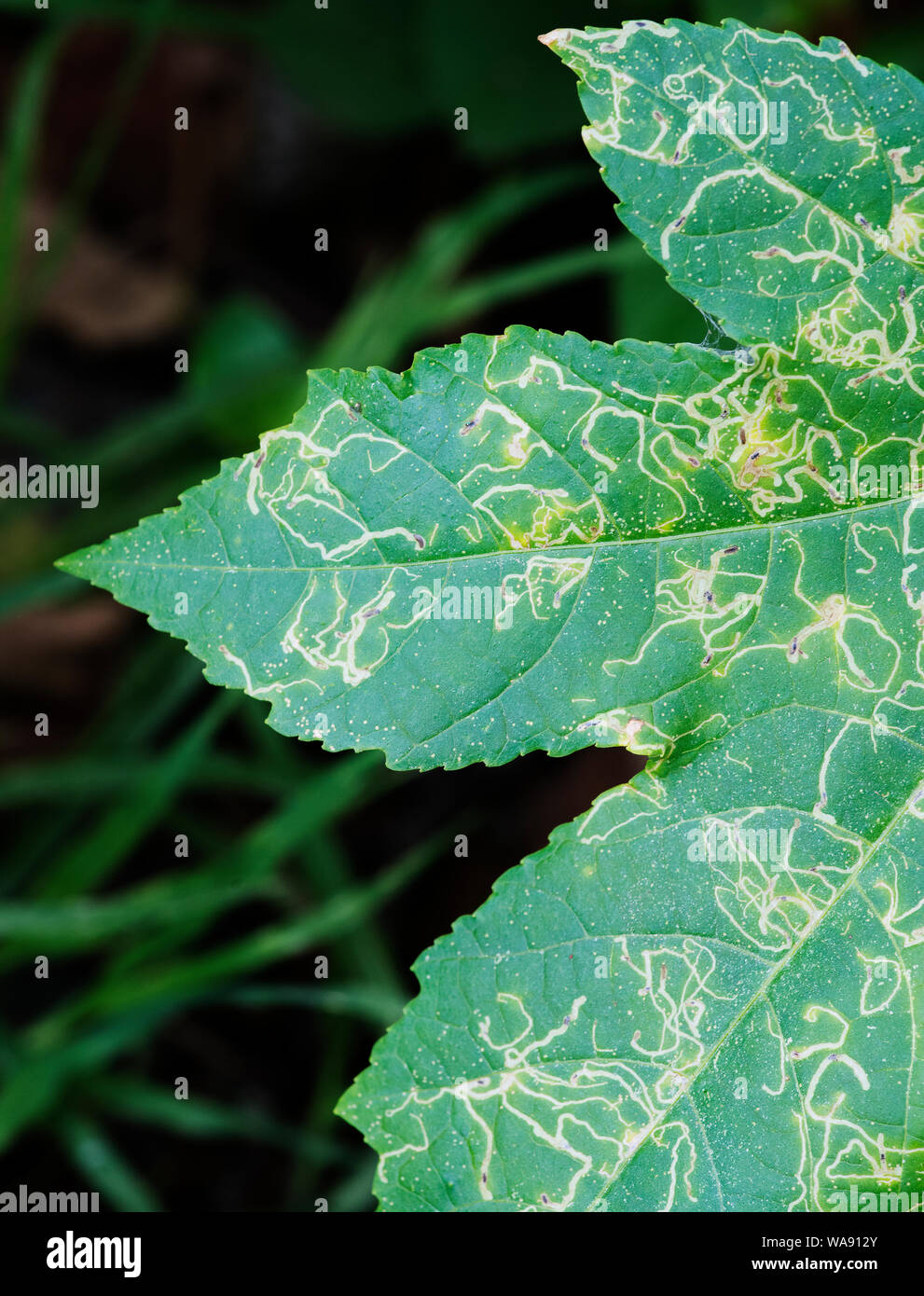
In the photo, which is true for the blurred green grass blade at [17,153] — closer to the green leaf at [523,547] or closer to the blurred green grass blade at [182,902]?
the blurred green grass blade at [182,902]

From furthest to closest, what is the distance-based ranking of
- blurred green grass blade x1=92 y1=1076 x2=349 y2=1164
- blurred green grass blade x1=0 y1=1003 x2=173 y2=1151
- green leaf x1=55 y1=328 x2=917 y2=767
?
blurred green grass blade x1=92 y1=1076 x2=349 y2=1164 → blurred green grass blade x1=0 y1=1003 x2=173 y2=1151 → green leaf x1=55 y1=328 x2=917 y2=767

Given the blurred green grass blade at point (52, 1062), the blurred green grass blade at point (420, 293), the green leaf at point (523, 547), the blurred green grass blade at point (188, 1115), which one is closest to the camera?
the green leaf at point (523, 547)

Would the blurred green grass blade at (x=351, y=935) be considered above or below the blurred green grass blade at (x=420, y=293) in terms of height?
below

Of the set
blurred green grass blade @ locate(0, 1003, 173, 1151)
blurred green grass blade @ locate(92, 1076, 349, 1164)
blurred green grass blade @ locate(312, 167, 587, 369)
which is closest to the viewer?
blurred green grass blade @ locate(0, 1003, 173, 1151)

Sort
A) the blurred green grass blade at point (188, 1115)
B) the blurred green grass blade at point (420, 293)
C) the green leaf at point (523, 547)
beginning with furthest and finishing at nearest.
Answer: the blurred green grass blade at point (420, 293) → the blurred green grass blade at point (188, 1115) → the green leaf at point (523, 547)

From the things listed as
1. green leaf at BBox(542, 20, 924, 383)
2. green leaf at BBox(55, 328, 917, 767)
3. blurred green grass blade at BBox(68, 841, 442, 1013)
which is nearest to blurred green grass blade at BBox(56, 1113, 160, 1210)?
blurred green grass blade at BBox(68, 841, 442, 1013)

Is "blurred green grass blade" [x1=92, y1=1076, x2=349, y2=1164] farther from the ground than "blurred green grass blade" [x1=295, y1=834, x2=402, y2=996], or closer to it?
closer to it

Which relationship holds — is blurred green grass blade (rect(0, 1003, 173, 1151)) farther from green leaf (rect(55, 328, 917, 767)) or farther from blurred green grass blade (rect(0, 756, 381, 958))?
green leaf (rect(55, 328, 917, 767))

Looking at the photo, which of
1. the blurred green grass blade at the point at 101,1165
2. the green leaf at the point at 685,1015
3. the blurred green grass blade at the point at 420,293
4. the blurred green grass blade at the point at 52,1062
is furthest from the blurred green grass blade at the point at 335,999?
the blurred green grass blade at the point at 420,293
